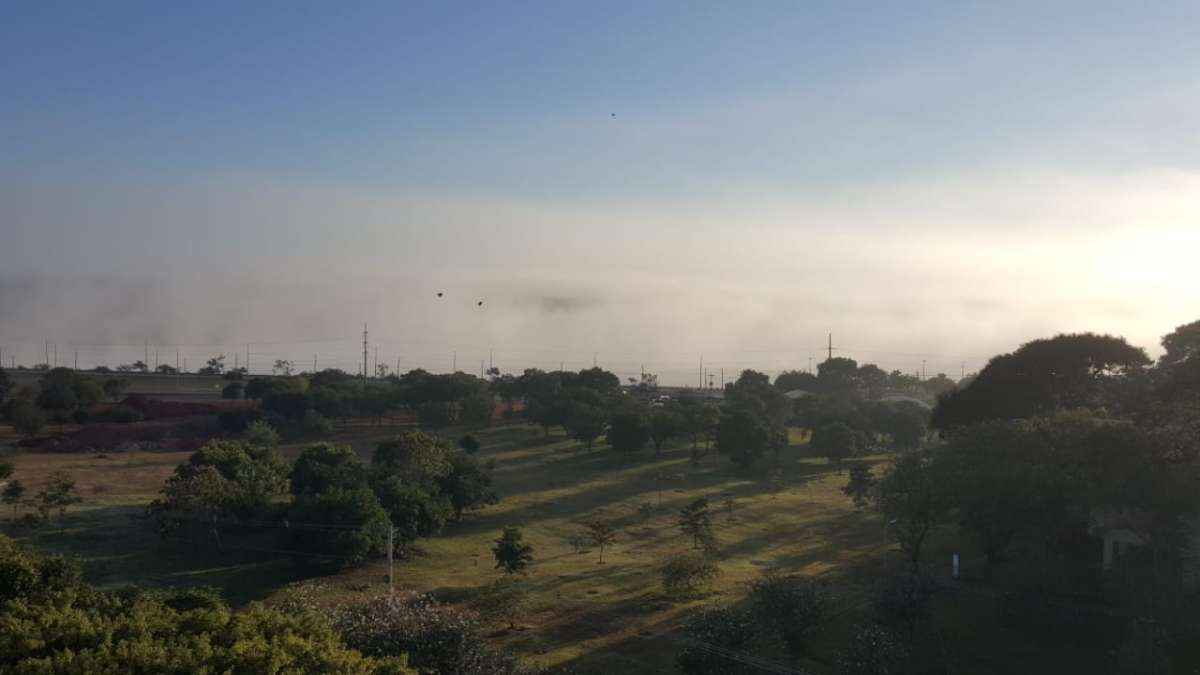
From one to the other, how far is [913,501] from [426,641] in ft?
61.4

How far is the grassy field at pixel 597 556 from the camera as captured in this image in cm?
2544

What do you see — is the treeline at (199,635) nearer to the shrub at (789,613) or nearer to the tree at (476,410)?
the shrub at (789,613)

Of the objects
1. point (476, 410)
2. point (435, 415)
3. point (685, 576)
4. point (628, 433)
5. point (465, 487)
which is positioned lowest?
point (685, 576)

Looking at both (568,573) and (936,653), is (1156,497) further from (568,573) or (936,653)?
(568,573)

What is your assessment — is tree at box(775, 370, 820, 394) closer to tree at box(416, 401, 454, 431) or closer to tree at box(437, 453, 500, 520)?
tree at box(416, 401, 454, 431)

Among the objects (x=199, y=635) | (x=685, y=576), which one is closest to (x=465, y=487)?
(x=685, y=576)

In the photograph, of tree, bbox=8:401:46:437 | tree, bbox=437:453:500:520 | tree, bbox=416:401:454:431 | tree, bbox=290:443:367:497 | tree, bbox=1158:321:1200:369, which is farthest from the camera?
tree, bbox=416:401:454:431

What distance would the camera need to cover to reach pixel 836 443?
5866cm

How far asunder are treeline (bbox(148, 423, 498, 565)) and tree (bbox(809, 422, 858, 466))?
87.2 feet

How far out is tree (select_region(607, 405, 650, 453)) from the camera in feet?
199

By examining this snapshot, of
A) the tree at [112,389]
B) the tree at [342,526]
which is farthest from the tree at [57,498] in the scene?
the tree at [112,389]

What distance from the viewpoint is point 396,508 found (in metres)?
36.2

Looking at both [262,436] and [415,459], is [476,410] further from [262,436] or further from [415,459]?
[415,459]

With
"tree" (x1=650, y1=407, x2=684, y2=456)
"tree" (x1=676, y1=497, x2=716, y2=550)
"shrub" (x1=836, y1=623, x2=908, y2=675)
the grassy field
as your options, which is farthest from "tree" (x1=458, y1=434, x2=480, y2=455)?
"shrub" (x1=836, y1=623, x2=908, y2=675)
